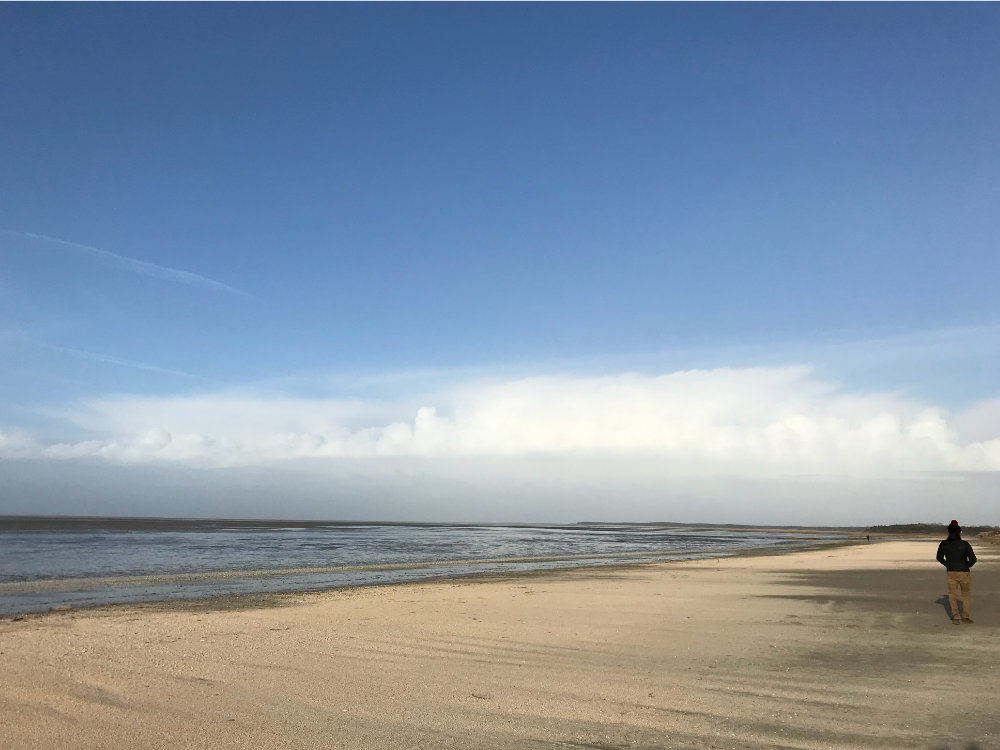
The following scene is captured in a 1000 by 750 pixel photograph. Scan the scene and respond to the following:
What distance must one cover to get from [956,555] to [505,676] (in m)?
10.1

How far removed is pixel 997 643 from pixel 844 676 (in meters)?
4.34

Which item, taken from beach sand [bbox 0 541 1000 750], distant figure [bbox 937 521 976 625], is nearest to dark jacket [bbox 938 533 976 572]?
distant figure [bbox 937 521 976 625]

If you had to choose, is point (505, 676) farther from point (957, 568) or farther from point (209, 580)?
point (209, 580)

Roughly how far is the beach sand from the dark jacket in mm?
1137

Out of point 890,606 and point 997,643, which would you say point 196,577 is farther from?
point 997,643

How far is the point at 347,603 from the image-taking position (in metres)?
17.7

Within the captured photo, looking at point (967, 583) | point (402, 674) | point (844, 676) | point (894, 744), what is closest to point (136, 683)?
point (402, 674)

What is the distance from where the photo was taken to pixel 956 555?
46.2 feet

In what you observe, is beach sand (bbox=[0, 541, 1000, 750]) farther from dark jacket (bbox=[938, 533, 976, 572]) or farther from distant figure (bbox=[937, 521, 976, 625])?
dark jacket (bbox=[938, 533, 976, 572])

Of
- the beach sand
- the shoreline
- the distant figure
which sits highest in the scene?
the distant figure

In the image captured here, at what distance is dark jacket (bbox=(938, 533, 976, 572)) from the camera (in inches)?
549

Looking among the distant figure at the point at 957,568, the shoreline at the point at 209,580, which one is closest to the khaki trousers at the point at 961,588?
the distant figure at the point at 957,568

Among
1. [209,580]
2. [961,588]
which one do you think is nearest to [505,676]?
[961,588]

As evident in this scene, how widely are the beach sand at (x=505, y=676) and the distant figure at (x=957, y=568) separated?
1.29 ft
